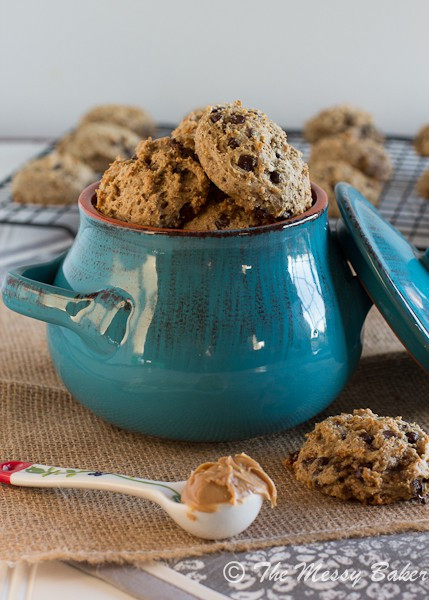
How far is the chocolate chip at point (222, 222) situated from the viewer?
3.31 feet

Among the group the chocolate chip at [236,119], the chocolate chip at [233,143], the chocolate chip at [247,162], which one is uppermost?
Result: the chocolate chip at [236,119]

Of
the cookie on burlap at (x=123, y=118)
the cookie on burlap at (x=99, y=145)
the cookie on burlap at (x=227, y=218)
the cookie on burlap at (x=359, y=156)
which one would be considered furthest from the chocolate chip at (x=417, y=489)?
the cookie on burlap at (x=123, y=118)

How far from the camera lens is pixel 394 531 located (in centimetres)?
90

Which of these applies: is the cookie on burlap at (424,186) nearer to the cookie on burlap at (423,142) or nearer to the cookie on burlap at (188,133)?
the cookie on burlap at (423,142)

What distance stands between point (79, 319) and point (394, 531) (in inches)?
17.7

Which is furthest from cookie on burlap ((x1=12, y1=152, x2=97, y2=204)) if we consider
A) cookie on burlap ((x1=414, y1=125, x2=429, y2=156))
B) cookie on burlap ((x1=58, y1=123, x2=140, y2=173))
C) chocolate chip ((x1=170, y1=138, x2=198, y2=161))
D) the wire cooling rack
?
chocolate chip ((x1=170, y1=138, x2=198, y2=161))

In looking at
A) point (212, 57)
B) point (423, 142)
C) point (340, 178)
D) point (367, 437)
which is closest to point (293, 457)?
point (367, 437)

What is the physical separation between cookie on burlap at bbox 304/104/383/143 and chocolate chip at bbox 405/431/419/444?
5.31ft

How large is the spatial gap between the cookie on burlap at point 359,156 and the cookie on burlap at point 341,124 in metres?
0.18

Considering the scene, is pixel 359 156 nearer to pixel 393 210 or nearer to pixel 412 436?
pixel 393 210

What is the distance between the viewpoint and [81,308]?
1043 mm

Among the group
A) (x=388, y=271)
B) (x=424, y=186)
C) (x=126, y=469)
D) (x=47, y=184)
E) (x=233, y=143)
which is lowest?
(x=47, y=184)

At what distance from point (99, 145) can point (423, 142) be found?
37.2 inches

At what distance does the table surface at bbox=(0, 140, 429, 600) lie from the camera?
0.81m
